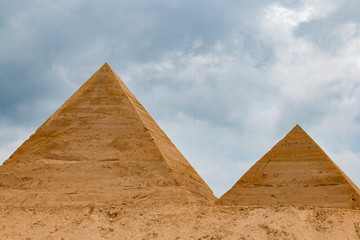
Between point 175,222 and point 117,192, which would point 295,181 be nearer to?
point 175,222

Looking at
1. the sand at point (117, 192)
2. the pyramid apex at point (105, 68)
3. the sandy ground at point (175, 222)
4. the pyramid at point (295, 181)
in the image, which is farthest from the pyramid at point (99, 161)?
the pyramid at point (295, 181)

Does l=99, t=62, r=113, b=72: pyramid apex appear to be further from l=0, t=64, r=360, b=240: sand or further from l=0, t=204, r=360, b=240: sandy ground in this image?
l=0, t=204, r=360, b=240: sandy ground

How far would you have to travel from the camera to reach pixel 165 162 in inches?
428

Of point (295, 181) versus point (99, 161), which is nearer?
point (295, 181)

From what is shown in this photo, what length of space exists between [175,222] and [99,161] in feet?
8.91

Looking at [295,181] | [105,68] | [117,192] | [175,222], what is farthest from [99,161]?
[295,181]

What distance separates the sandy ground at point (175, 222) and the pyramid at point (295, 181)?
86 cm

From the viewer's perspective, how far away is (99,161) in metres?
11.1

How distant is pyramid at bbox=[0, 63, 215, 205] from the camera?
10.5 m

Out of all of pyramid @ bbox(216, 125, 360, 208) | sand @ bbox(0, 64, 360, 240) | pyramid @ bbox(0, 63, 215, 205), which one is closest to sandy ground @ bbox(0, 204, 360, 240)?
sand @ bbox(0, 64, 360, 240)

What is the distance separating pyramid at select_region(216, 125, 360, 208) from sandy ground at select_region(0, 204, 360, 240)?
2.81ft

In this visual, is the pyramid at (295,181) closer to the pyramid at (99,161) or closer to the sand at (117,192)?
the sand at (117,192)

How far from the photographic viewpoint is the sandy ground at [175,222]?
29.4 ft

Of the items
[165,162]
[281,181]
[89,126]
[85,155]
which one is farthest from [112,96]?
[281,181]
